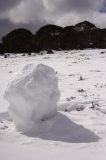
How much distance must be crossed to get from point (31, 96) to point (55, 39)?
4929cm

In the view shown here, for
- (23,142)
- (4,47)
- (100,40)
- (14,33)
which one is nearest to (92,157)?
(23,142)

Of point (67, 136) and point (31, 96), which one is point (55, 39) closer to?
point (31, 96)


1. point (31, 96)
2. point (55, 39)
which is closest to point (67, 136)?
point (31, 96)

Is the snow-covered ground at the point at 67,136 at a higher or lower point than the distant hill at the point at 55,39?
lower

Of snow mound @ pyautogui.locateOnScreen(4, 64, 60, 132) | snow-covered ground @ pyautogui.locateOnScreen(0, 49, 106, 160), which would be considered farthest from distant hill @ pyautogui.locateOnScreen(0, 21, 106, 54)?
snow mound @ pyautogui.locateOnScreen(4, 64, 60, 132)

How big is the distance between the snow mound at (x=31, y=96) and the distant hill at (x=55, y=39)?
43.2 meters

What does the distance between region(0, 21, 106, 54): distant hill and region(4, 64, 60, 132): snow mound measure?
1702 inches

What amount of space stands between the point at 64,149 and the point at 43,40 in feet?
169

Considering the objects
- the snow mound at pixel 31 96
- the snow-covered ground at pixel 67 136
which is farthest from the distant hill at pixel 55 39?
the snow mound at pixel 31 96

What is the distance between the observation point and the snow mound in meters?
6.70

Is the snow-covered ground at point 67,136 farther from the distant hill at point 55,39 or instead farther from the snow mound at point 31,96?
the distant hill at point 55,39

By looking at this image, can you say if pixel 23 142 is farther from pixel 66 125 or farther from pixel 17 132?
pixel 66 125

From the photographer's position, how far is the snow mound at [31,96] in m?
6.70

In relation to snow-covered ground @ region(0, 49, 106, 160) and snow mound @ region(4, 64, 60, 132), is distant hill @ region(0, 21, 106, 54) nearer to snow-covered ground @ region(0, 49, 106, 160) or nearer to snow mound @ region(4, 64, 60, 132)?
snow-covered ground @ region(0, 49, 106, 160)
